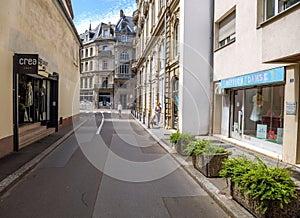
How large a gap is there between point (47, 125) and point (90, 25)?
52.8m

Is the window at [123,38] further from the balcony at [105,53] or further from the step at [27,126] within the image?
the step at [27,126]

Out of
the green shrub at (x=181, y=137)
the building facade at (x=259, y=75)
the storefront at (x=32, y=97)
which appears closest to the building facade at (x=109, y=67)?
the storefront at (x=32, y=97)

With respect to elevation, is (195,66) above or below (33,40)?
below

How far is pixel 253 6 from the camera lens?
9.13 metres

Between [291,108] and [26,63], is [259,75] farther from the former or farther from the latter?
[26,63]

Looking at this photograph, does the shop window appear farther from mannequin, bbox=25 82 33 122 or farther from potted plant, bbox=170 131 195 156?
mannequin, bbox=25 82 33 122

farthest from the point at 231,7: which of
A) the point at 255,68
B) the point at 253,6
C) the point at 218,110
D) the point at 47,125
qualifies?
the point at 47,125

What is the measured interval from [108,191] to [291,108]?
16.8 feet

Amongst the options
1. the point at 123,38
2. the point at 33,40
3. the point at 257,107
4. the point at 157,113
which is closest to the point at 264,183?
the point at 257,107

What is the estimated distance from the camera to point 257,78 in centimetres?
890

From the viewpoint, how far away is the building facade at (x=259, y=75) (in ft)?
21.2

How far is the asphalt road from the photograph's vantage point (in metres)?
4.18

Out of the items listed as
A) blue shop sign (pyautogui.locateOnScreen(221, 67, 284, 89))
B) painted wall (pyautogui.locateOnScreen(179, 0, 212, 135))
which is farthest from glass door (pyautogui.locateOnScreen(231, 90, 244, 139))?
painted wall (pyautogui.locateOnScreen(179, 0, 212, 135))

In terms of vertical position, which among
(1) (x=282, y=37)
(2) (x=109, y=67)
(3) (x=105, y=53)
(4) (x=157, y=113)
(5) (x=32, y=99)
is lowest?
(4) (x=157, y=113)
